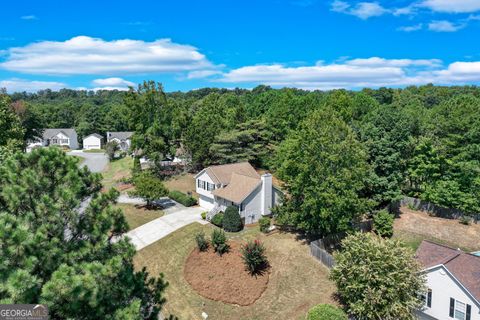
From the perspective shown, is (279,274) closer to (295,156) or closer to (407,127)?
(295,156)

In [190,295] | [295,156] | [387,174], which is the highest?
[295,156]

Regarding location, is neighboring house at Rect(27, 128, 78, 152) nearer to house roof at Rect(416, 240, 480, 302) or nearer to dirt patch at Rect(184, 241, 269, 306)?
dirt patch at Rect(184, 241, 269, 306)

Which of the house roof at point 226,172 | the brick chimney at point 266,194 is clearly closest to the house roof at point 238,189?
the brick chimney at point 266,194

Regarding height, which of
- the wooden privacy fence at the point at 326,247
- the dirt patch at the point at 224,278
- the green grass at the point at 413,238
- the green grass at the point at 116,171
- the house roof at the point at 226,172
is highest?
the house roof at the point at 226,172

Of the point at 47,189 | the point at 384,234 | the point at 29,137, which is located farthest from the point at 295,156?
the point at 29,137

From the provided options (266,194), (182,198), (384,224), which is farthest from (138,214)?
(384,224)

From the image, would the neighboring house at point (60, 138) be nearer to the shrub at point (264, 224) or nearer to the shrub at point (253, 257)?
the shrub at point (264, 224)

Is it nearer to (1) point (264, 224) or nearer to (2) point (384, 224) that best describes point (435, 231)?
(2) point (384, 224)

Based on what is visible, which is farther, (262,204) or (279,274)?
(262,204)
